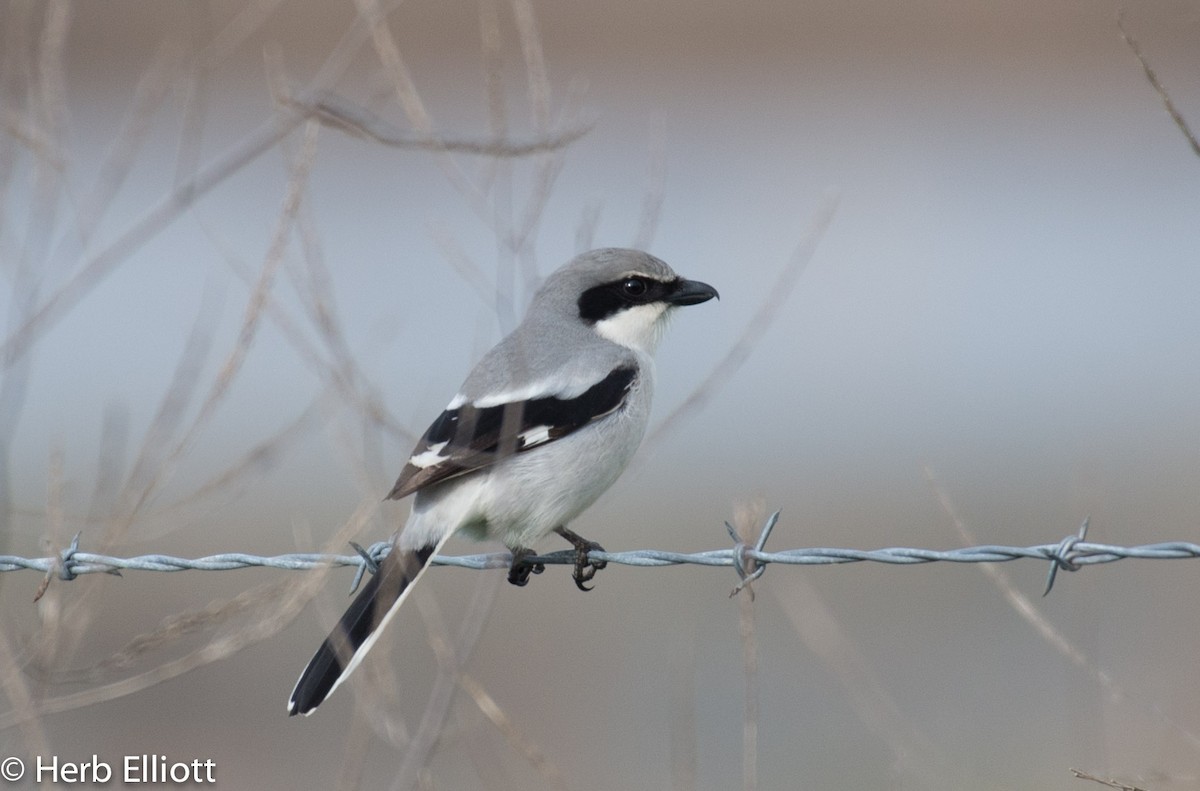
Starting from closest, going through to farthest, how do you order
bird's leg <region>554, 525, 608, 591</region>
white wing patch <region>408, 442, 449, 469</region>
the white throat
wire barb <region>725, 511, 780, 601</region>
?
wire barb <region>725, 511, 780, 601</region> < white wing patch <region>408, 442, 449, 469</region> < bird's leg <region>554, 525, 608, 591</region> < the white throat

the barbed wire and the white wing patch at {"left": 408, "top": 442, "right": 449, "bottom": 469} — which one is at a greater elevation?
the white wing patch at {"left": 408, "top": 442, "right": 449, "bottom": 469}

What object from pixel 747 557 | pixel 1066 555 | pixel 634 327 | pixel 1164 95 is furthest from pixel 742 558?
pixel 634 327

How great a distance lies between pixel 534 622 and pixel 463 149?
5.84 meters

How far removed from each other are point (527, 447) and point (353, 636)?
77 centimetres

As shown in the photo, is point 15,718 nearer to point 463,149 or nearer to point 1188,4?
point 463,149

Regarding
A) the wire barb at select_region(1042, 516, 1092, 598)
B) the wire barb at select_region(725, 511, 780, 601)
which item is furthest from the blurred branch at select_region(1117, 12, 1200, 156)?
the wire barb at select_region(725, 511, 780, 601)

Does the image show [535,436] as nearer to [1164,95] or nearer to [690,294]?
[690,294]

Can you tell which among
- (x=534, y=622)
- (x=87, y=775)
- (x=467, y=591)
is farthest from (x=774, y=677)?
(x=87, y=775)

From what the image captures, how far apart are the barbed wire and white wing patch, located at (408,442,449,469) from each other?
0.76 feet

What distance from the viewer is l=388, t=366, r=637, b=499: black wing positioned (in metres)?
3.47

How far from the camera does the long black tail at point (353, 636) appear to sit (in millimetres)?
3072

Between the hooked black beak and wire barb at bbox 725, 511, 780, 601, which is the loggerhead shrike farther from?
wire barb at bbox 725, 511, 780, 601

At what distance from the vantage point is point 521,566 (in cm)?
389

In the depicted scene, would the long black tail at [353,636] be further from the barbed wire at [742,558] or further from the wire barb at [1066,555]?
the wire barb at [1066,555]
